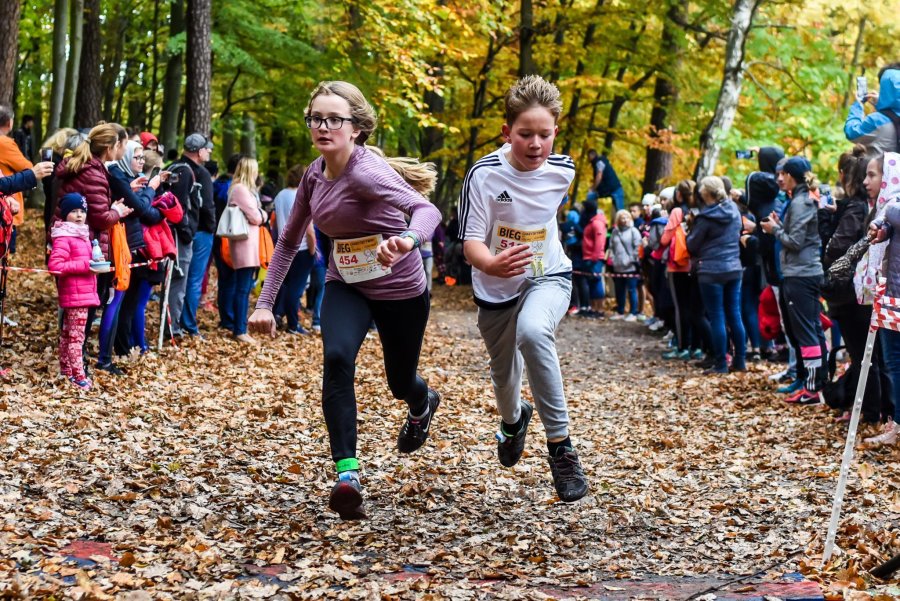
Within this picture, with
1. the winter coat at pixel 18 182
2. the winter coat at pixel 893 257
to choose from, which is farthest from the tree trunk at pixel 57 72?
the winter coat at pixel 893 257

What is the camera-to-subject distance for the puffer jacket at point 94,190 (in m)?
9.14

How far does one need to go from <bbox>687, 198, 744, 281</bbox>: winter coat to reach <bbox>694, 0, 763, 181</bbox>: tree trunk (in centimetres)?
617

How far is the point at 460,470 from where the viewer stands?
714cm

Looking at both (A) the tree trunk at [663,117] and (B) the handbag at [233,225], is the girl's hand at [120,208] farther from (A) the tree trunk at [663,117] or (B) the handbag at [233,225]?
(A) the tree trunk at [663,117]

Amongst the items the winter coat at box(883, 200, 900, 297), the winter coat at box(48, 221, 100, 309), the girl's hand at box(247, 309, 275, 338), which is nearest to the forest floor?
the winter coat at box(48, 221, 100, 309)

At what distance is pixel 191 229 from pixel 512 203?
7.10 metres

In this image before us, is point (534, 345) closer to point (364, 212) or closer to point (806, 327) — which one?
point (364, 212)

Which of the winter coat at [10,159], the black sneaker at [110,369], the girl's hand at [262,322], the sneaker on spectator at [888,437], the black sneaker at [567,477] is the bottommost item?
the black sneaker at [110,369]

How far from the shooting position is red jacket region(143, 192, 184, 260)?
10.4 m

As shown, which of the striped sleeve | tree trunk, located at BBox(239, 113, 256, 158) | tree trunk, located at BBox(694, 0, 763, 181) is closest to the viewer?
the striped sleeve

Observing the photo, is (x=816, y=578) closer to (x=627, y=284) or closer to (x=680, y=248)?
(x=680, y=248)

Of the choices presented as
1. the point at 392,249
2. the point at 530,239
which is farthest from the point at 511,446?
the point at 392,249

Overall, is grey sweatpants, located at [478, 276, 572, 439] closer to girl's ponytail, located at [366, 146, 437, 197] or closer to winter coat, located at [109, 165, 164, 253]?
girl's ponytail, located at [366, 146, 437, 197]

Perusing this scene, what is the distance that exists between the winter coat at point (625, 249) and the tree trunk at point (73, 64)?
450 inches
